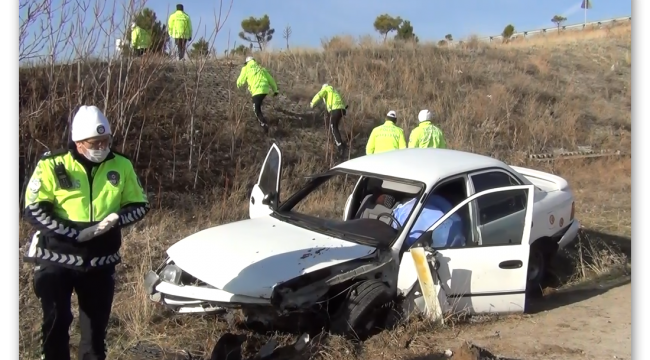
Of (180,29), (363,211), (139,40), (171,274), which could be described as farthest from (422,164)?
(180,29)

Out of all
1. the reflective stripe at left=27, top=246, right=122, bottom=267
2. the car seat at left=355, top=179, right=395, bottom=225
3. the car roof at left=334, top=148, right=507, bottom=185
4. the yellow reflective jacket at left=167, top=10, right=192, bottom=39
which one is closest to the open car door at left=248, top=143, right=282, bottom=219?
the car roof at left=334, top=148, right=507, bottom=185

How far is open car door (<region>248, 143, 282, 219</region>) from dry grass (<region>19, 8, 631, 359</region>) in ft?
4.06

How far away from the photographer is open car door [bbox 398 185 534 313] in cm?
502

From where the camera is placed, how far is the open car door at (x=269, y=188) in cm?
565

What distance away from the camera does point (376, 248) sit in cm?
496

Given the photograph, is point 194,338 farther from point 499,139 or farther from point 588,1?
point 588,1

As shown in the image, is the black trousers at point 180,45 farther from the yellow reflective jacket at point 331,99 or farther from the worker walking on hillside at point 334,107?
the yellow reflective jacket at point 331,99

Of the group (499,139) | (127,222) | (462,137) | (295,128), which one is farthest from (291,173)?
(127,222)

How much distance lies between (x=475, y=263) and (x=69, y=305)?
10.1 feet

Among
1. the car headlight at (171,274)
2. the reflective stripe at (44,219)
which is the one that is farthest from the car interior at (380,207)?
the reflective stripe at (44,219)

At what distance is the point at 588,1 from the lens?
4091cm

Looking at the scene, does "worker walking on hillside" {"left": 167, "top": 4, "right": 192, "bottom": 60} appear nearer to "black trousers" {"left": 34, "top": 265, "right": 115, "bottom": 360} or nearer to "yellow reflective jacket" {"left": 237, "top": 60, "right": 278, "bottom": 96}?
"yellow reflective jacket" {"left": 237, "top": 60, "right": 278, "bottom": 96}

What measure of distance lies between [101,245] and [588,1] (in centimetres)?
4336

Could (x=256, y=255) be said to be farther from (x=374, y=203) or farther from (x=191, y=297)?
(x=374, y=203)
